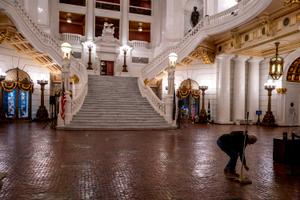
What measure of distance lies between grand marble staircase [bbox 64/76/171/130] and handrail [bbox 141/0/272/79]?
2.00 metres

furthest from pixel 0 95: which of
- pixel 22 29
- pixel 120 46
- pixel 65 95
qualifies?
pixel 120 46

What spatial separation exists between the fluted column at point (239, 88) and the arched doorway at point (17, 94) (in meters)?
13.6

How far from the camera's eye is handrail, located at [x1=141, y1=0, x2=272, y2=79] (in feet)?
42.2

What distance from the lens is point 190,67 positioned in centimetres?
2030

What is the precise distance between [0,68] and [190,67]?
1248 cm

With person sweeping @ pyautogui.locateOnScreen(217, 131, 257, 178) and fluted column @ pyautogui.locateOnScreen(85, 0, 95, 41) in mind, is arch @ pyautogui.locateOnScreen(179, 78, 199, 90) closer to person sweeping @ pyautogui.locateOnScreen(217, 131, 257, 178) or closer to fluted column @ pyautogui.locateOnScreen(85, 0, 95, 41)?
fluted column @ pyautogui.locateOnScreen(85, 0, 95, 41)

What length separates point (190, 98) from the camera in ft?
69.1

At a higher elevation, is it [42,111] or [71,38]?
[71,38]

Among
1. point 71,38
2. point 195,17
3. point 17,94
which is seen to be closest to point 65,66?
point 17,94

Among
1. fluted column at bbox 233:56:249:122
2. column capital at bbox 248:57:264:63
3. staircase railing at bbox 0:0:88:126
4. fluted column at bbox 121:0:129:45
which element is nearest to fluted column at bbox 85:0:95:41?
fluted column at bbox 121:0:129:45

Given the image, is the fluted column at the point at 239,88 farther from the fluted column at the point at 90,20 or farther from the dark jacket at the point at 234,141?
the dark jacket at the point at 234,141

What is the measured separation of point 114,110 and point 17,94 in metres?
7.84

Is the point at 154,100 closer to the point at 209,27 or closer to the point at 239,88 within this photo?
the point at 209,27

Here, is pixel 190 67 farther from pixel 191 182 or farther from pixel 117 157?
pixel 191 182
